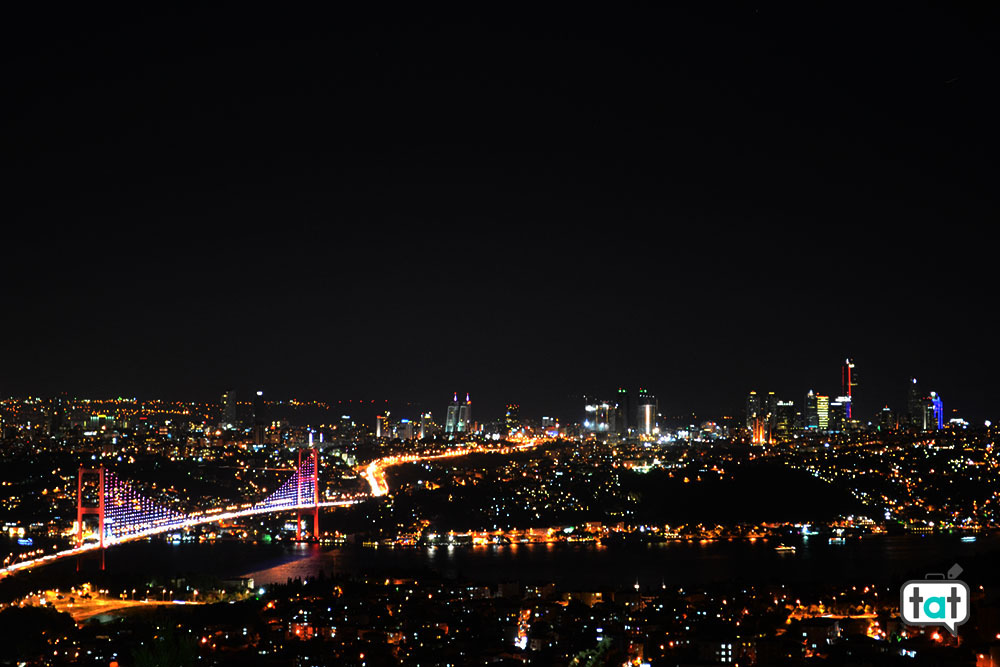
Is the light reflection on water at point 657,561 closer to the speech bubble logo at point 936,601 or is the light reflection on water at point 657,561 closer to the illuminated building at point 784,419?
the speech bubble logo at point 936,601

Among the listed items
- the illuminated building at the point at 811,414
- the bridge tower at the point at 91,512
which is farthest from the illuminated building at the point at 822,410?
the bridge tower at the point at 91,512

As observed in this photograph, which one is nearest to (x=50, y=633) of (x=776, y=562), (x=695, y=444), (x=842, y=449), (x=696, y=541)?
(x=776, y=562)

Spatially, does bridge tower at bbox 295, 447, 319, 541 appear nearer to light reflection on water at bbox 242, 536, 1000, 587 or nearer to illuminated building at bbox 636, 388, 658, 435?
light reflection on water at bbox 242, 536, 1000, 587

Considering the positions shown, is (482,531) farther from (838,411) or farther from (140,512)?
(838,411)

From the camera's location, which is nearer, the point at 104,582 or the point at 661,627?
the point at 661,627

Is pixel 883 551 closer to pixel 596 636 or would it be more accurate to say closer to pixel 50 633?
pixel 596 636

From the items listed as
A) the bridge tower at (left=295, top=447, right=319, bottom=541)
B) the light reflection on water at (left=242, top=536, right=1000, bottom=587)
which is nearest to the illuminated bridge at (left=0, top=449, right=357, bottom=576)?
the bridge tower at (left=295, top=447, right=319, bottom=541)
